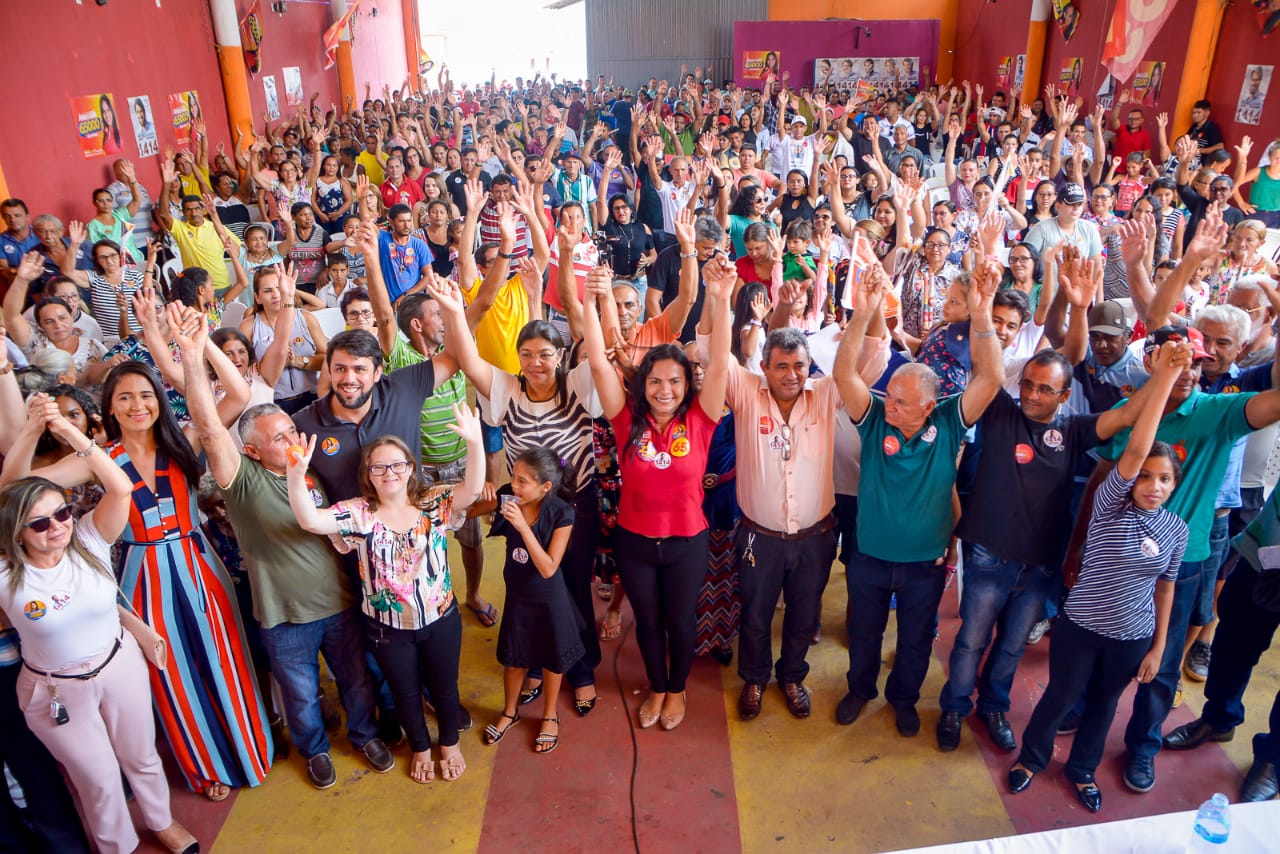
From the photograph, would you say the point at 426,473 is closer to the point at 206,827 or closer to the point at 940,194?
the point at 206,827

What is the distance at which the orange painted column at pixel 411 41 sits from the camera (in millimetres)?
25234

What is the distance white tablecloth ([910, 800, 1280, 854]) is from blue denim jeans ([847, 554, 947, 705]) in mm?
1218

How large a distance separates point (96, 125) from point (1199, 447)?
383 inches

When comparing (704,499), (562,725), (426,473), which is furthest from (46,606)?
(704,499)

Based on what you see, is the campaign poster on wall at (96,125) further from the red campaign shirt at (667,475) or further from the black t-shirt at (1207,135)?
the black t-shirt at (1207,135)

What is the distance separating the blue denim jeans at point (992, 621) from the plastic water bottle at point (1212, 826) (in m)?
1.13

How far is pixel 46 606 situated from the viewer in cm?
260

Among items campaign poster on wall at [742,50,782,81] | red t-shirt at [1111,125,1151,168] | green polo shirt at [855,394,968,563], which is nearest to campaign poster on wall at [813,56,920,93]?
campaign poster on wall at [742,50,782,81]

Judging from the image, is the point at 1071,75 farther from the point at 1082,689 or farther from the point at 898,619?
Answer: the point at 1082,689

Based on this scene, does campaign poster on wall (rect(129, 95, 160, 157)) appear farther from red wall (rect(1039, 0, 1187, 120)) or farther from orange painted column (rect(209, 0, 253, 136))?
red wall (rect(1039, 0, 1187, 120))

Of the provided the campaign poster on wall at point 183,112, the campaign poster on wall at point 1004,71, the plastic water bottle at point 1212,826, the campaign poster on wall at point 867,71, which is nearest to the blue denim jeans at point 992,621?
the plastic water bottle at point 1212,826

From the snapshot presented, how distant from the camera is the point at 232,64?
1204cm

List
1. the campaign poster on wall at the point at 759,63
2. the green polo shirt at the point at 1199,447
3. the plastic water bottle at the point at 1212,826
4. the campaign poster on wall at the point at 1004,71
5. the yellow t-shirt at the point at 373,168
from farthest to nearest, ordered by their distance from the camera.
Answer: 1. the campaign poster on wall at the point at 759,63
2. the campaign poster on wall at the point at 1004,71
3. the yellow t-shirt at the point at 373,168
4. the green polo shirt at the point at 1199,447
5. the plastic water bottle at the point at 1212,826

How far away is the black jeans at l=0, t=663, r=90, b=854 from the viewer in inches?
108
